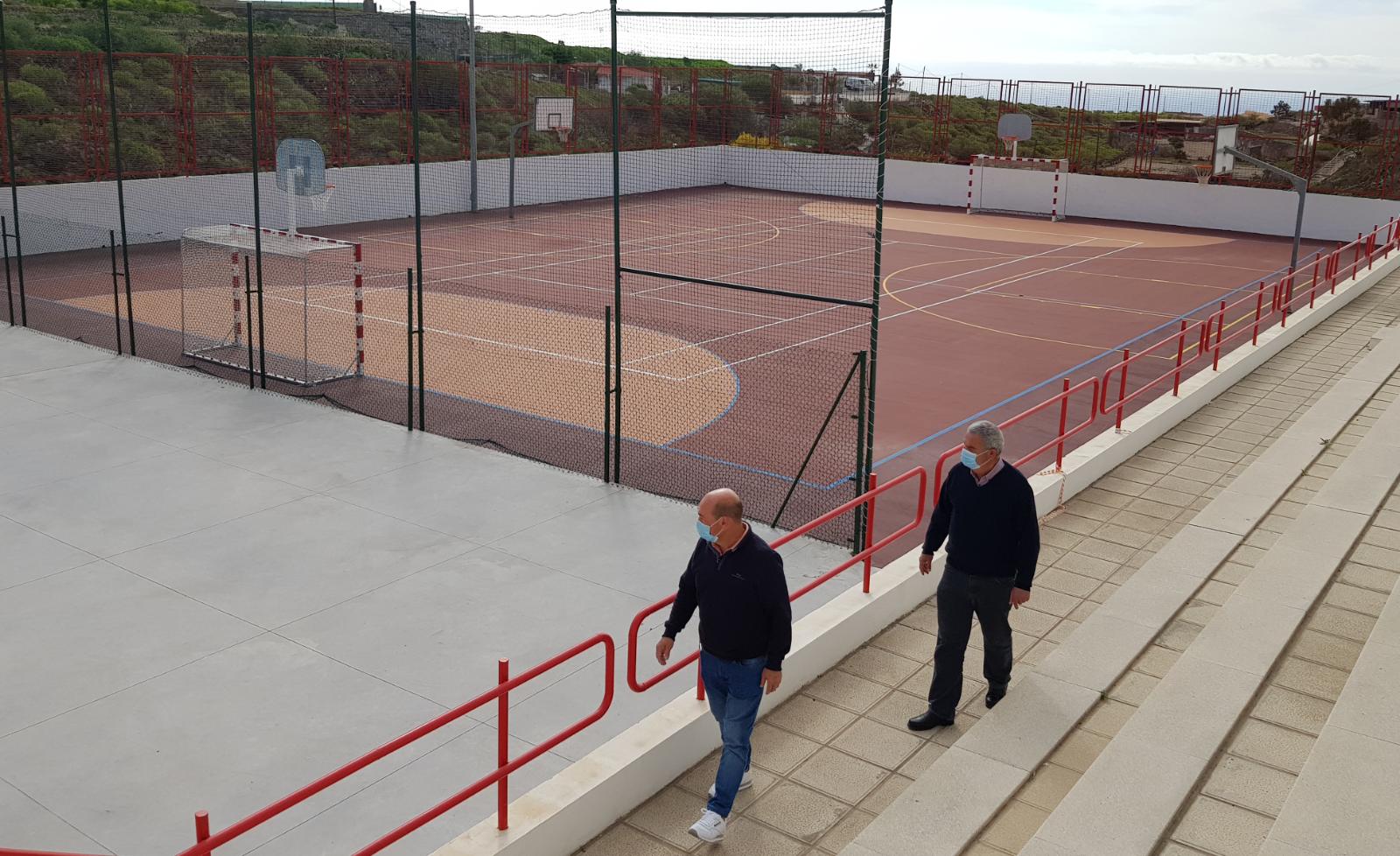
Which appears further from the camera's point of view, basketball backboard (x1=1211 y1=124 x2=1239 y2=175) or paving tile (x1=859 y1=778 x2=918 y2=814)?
basketball backboard (x1=1211 y1=124 x2=1239 y2=175)

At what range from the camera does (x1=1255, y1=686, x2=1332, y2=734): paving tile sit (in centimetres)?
759

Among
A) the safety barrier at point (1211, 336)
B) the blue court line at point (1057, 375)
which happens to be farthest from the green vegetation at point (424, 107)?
the safety barrier at point (1211, 336)

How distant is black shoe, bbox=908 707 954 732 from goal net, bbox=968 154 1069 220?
110ft

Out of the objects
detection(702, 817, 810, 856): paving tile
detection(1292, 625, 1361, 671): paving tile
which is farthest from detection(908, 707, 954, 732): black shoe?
detection(1292, 625, 1361, 671): paving tile

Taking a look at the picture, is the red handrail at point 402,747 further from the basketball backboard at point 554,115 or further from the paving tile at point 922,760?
the basketball backboard at point 554,115

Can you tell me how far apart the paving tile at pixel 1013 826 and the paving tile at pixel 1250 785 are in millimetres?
979

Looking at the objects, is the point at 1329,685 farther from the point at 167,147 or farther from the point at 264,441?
the point at 167,147

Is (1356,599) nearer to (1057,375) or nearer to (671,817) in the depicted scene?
(671,817)

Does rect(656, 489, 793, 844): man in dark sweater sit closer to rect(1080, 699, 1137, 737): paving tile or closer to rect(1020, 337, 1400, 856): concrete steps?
rect(1020, 337, 1400, 856): concrete steps

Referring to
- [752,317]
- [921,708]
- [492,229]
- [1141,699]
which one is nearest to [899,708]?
[921,708]

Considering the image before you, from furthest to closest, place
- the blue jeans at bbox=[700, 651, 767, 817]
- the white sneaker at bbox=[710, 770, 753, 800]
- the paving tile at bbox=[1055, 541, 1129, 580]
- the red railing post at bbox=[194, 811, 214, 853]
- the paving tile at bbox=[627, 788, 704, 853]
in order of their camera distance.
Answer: the paving tile at bbox=[1055, 541, 1129, 580] → the white sneaker at bbox=[710, 770, 753, 800] → the paving tile at bbox=[627, 788, 704, 853] → the blue jeans at bbox=[700, 651, 767, 817] → the red railing post at bbox=[194, 811, 214, 853]

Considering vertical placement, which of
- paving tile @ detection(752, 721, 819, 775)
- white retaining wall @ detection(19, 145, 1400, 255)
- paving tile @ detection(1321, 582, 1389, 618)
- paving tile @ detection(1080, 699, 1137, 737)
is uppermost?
white retaining wall @ detection(19, 145, 1400, 255)

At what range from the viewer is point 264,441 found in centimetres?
1346

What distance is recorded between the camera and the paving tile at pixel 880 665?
838cm
